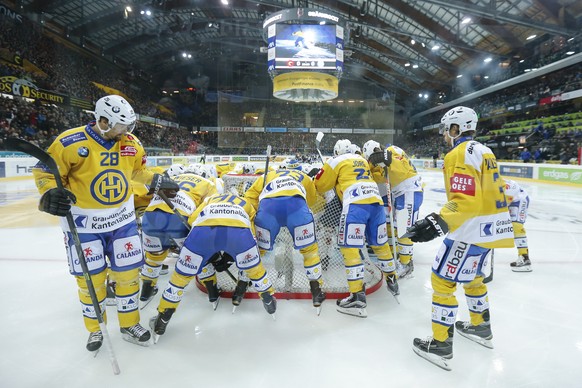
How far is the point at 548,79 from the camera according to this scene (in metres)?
19.5

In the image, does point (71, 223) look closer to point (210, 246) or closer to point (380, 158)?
point (210, 246)

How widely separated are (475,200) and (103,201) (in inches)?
90.0

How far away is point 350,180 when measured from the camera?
303 cm

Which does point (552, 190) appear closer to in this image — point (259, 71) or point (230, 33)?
point (230, 33)

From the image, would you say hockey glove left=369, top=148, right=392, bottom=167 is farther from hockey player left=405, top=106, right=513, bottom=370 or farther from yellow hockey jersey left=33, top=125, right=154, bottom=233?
yellow hockey jersey left=33, top=125, right=154, bottom=233

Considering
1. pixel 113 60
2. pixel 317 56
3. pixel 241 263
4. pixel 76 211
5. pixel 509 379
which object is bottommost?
pixel 509 379

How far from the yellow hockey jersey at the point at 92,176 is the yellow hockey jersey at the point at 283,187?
1116 mm

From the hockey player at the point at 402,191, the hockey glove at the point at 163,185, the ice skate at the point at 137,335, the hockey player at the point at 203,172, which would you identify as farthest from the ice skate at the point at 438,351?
the hockey player at the point at 203,172

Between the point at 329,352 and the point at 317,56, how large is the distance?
14470mm

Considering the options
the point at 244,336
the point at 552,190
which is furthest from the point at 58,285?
the point at 552,190

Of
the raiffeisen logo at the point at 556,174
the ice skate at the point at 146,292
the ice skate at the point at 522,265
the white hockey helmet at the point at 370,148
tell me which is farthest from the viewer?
the raiffeisen logo at the point at 556,174

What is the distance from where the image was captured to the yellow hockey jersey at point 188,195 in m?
2.82

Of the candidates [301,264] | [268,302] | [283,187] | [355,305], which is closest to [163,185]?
[283,187]

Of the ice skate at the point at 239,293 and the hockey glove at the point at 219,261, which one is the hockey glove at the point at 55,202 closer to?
the hockey glove at the point at 219,261
